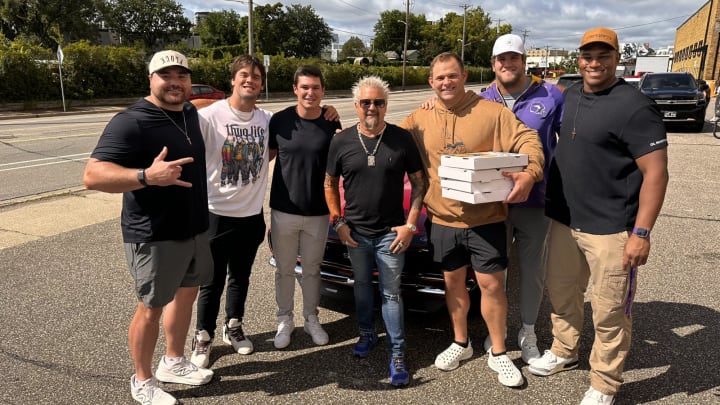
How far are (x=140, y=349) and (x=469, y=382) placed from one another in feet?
6.25

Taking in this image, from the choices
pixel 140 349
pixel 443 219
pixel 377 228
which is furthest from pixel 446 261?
pixel 140 349

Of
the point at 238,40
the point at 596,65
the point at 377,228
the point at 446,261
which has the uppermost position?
the point at 238,40

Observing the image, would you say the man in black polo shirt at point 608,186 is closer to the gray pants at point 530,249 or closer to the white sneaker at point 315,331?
the gray pants at point 530,249

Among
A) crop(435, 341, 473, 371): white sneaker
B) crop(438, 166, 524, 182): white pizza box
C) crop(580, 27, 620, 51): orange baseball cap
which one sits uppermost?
crop(580, 27, 620, 51): orange baseball cap

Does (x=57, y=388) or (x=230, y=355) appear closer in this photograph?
(x=57, y=388)

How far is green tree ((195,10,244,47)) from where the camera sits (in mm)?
67000

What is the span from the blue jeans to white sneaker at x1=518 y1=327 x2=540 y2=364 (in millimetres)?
831

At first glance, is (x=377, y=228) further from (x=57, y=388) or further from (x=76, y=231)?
(x=76, y=231)

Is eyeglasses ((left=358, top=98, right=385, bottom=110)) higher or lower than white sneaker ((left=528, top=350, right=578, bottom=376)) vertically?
higher

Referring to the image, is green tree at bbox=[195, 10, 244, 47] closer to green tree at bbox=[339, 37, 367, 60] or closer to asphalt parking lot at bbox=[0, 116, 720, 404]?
green tree at bbox=[339, 37, 367, 60]

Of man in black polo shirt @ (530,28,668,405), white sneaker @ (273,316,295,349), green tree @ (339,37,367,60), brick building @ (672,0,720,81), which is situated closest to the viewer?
man in black polo shirt @ (530,28,668,405)

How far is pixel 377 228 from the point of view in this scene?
A: 3.04 m

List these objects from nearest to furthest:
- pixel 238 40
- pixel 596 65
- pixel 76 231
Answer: pixel 596 65
pixel 76 231
pixel 238 40

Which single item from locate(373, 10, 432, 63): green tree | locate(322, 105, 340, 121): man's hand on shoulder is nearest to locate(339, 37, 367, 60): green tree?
locate(373, 10, 432, 63): green tree
